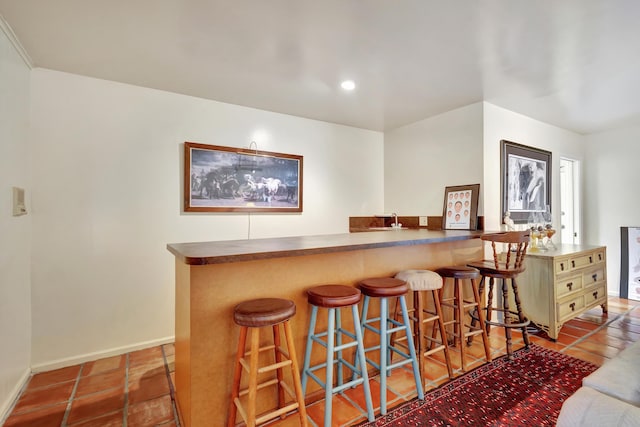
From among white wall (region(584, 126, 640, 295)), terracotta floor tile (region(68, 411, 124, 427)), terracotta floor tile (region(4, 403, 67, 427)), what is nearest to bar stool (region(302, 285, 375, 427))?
terracotta floor tile (region(68, 411, 124, 427))

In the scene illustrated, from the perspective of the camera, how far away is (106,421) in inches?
68.7

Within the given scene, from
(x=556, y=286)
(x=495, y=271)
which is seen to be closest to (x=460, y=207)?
(x=495, y=271)

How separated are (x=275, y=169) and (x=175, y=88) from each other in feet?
3.97

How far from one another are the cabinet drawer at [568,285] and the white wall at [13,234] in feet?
13.8

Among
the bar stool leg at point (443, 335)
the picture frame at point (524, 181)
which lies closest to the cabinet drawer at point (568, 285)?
the picture frame at point (524, 181)

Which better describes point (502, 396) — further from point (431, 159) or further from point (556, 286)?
point (431, 159)

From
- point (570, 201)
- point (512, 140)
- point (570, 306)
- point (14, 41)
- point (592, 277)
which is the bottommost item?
point (570, 306)

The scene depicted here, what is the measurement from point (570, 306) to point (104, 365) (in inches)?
163

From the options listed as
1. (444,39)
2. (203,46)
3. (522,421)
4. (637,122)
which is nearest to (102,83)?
(203,46)

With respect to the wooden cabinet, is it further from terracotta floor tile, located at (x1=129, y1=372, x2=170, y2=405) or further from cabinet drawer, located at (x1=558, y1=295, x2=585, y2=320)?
terracotta floor tile, located at (x1=129, y1=372, x2=170, y2=405)

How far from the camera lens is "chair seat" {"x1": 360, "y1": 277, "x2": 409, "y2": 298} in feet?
5.92

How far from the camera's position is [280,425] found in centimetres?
168

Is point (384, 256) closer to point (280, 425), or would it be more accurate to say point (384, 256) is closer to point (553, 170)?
point (280, 425)

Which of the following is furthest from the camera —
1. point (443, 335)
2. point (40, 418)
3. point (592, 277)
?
point (592, 277)
